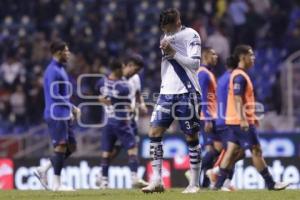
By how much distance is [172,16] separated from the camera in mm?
14594

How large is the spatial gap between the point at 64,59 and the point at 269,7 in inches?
528

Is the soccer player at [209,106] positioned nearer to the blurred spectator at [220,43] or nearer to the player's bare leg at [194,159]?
the player's bare leg at [194,159]

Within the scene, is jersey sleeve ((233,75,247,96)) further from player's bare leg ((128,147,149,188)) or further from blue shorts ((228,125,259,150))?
player's bare leg ((128,147,149,188))

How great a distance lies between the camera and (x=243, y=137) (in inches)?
660

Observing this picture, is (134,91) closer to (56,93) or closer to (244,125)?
(56,93)

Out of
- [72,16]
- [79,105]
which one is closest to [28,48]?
[72,16]

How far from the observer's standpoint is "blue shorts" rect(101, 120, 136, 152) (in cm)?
1958

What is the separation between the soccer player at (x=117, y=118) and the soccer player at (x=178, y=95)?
4.73m

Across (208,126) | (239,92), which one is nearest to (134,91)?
(208,126)

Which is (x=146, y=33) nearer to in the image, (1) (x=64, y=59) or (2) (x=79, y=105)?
(2) (x=79, y=105)

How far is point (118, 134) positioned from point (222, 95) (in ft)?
8.93

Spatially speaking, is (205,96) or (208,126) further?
(205,96)

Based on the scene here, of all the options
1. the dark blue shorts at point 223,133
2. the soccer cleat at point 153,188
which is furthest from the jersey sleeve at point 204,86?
the soccer cleat at point 153,188

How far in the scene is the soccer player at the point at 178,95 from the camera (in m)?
14.7
